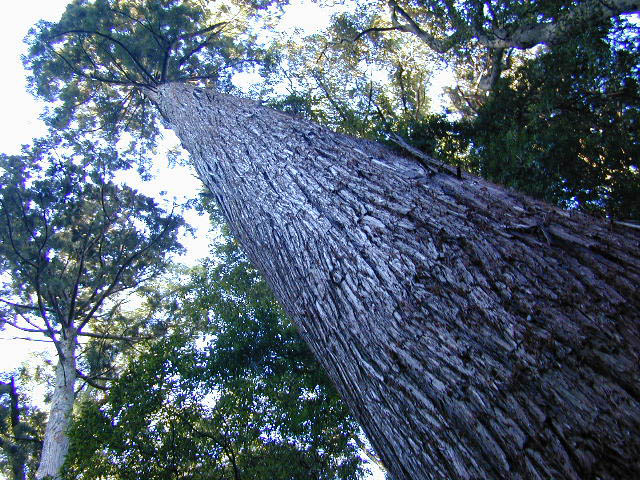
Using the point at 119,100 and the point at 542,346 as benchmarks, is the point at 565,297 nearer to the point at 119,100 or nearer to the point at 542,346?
the point at 542,346

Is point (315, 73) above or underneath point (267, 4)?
underneath

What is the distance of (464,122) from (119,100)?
10.1 m

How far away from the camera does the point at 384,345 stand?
1521 millimetres

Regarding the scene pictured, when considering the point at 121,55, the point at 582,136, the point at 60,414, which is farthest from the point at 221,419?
the point at 121,55

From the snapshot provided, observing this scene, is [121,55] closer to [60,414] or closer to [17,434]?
[60,414]

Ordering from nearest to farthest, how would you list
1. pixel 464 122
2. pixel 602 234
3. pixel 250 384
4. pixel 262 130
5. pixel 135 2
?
pixel 602 234 < pixel 262 130 < pixel 250 384 < pixel 464 122 < pixel 135 2

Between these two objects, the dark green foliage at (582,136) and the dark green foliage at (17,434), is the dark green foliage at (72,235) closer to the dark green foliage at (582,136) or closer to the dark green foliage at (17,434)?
the dark green foliage at (17,434)

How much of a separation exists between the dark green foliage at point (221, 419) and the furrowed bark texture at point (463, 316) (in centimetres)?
311

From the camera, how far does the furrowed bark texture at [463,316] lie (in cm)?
102

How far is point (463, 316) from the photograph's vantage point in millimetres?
1344

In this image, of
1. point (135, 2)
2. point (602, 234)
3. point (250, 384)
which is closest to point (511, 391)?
point (602, 234)

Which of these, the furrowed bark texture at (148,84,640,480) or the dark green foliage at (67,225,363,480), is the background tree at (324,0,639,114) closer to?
the furrowed bark texture at (148,84,640,480)

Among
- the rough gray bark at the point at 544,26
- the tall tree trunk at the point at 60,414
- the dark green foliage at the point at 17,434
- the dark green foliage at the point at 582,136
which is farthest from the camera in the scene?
the dark green foliage at the point at 17,434

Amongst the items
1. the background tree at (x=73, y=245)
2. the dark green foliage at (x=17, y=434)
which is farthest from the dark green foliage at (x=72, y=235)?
the dark green foliage at (x=17, y=434)
